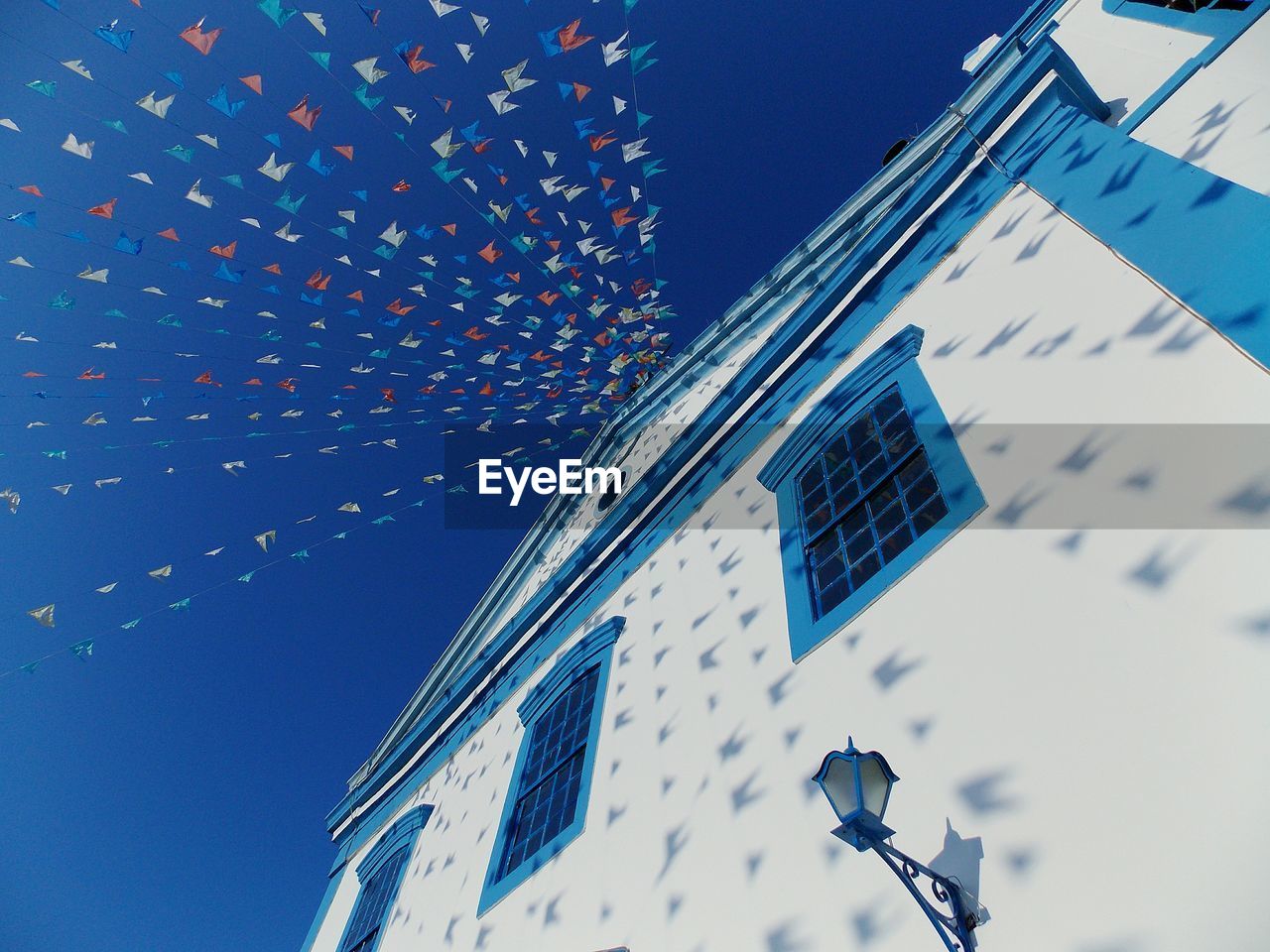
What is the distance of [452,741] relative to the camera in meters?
9.81

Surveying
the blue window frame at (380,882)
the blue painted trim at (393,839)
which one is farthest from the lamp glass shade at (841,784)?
the blue painted trim at (393,839)

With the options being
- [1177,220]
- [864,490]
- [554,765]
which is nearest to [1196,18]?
[1177,220]

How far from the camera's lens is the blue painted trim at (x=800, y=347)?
18.6ft

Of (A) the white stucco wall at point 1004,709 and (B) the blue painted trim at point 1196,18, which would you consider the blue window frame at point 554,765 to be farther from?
(B) the blue painted trim at point 1196,18

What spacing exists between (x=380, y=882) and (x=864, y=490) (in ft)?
28.2

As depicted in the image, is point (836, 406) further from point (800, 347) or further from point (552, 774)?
point (552, 774)

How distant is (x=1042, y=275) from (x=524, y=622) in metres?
7.38

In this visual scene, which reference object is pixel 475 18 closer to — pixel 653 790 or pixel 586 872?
pixel 653 790

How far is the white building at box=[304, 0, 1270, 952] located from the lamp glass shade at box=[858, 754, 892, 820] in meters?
0.53

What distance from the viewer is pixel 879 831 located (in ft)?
8.77

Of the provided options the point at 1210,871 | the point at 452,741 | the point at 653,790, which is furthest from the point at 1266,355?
the point at 452,741

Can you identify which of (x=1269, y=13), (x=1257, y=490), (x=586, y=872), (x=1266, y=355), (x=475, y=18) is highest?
(x=475, y=18)

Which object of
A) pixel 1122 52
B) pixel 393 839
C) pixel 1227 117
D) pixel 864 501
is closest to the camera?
pixel 1227 117

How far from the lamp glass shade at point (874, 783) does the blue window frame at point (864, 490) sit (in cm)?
148
